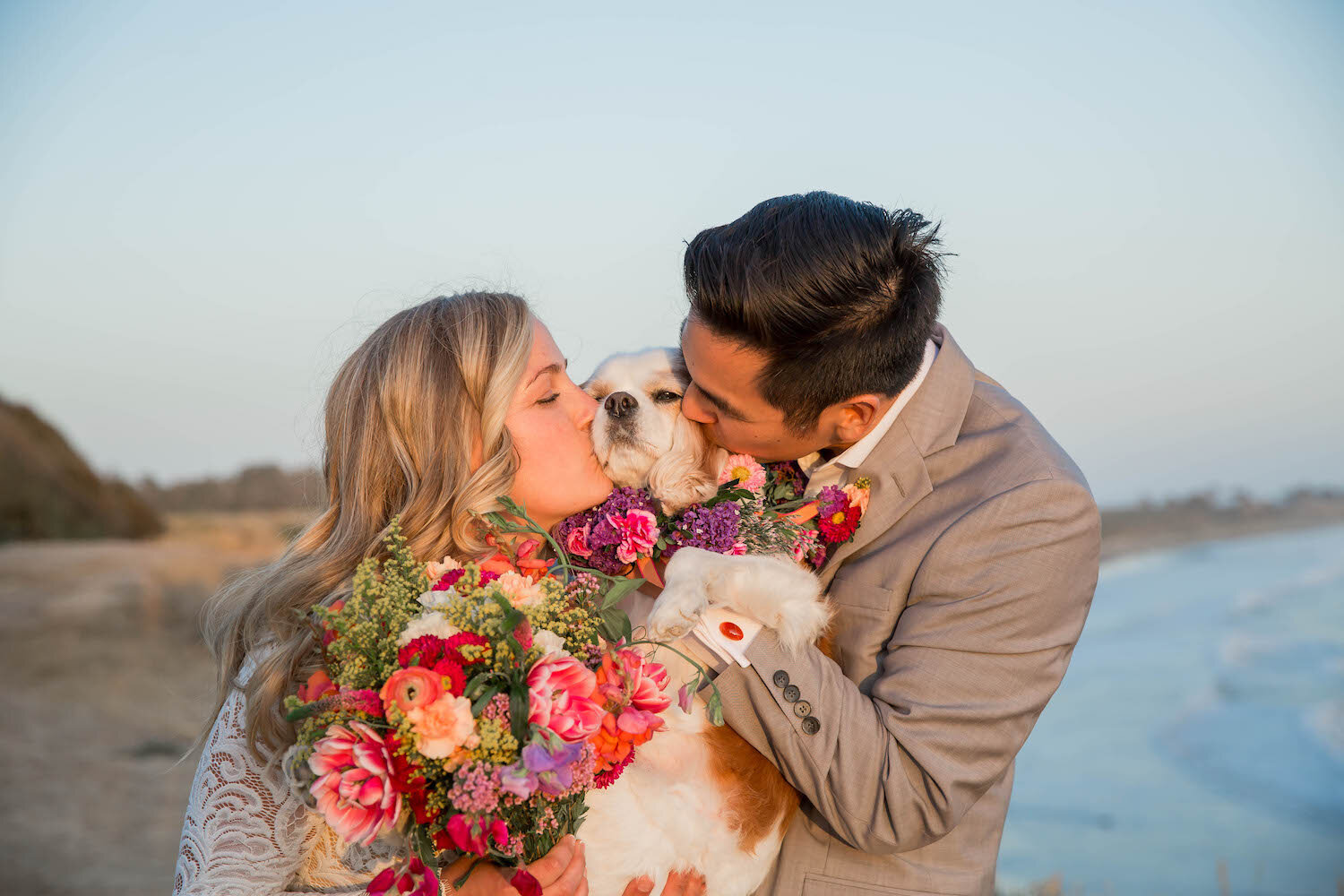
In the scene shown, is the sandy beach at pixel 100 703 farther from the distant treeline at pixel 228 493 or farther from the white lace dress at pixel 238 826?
the white lace dress at pixel 238 826

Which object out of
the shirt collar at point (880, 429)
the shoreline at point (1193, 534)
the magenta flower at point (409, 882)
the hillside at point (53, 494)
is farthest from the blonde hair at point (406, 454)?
the shoreline at point (1193, 534)

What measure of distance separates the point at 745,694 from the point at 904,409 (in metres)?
0.85

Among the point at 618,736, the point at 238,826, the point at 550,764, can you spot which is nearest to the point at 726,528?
the point at 618,736

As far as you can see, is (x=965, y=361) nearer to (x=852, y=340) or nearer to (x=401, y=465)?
(x=852, y=340)

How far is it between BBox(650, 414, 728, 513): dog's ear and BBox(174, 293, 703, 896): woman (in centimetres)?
16

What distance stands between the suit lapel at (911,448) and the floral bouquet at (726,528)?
0.04 meters

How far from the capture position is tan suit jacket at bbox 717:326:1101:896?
6.63 feet

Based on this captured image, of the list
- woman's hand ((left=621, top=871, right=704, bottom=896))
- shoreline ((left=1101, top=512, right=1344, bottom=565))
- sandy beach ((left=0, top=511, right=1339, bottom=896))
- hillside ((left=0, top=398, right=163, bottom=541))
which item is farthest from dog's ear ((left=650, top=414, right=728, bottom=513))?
hillside ((left=0, top=398, right=163, bottom=541))

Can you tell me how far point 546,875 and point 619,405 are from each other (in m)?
1.40

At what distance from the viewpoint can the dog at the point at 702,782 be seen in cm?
211

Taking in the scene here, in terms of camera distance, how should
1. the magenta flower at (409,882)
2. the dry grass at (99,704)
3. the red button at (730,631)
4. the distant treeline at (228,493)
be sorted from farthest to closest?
the distant treeline at (228,493), the dry grass at (99,704), the red button at (730,631), the magenta flower at (409,882)

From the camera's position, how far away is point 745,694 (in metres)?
2.08

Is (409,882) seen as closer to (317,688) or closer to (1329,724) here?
(317,688)

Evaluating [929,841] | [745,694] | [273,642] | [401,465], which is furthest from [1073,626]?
[273,642]
